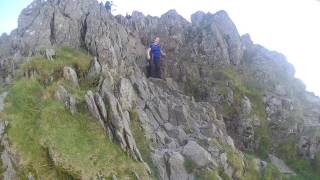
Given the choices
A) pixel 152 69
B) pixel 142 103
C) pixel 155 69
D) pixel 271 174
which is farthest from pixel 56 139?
pixel 271 174

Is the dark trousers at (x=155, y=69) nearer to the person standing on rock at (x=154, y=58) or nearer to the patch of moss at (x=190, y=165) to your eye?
the person standing on rock at (x=154, y=58)

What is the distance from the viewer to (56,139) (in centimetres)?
2972

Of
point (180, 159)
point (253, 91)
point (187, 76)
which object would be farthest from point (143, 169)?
point (253, 91)

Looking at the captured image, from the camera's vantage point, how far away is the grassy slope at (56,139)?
28.7 m

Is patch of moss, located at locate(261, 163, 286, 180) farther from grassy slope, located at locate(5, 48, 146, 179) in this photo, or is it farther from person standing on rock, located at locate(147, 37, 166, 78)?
person standing on rock, located at locate(147, 37, 166, 78)

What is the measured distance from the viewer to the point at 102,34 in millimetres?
44906

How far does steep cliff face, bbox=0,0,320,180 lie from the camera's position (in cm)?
3047

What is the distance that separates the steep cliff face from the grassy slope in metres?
0.07

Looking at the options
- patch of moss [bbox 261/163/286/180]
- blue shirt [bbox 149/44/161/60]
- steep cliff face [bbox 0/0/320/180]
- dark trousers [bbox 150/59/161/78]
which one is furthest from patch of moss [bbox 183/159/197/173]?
blue shirt [bbox 149/44/161/60]

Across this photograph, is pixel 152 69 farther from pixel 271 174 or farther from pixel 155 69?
pixel 271 174

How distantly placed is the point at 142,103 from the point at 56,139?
1280 cm

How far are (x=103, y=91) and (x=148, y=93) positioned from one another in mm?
7932

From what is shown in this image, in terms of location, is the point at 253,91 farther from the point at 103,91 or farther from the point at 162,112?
the point at 103,91

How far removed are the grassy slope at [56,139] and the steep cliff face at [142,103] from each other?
2.7 inches
